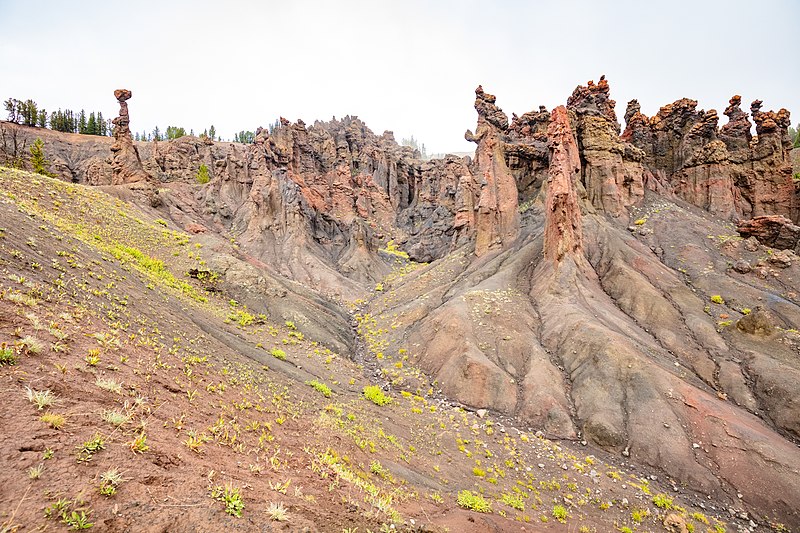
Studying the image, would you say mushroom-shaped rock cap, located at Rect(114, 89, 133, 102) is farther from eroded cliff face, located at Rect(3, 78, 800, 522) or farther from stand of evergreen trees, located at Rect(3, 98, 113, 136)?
stand of evergreen trees, located at Rect(3, 98, 113, 136)

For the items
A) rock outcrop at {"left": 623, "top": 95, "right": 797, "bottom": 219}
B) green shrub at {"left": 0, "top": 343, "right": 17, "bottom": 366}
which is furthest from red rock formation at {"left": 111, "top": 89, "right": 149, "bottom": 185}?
rock outcrop at {"left": 623, "top": 95, "right": 797, "bottom": 219}

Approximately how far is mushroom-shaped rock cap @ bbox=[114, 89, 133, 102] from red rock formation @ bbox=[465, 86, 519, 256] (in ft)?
190

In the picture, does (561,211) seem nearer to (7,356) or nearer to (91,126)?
(7,356)

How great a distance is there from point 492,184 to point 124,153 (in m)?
60.6

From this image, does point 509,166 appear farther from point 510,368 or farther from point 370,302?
point 510,368

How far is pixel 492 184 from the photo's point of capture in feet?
190

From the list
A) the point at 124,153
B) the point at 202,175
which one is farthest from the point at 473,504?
the point at 202,175

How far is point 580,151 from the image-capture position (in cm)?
5359

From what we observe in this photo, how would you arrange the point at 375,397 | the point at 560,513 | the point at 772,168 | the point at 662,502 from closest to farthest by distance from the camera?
the point at 560,513, the point at 662,502, the point at 375,397, the point at 772,168

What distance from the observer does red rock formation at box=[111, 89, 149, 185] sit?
57.2 metres

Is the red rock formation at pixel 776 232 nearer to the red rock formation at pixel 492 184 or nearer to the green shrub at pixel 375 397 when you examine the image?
the red rock formation at pixel 492 184

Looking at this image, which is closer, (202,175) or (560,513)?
(560,513)

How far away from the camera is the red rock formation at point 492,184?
55.8 meters

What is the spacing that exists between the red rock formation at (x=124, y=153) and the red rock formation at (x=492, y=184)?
183 ft
